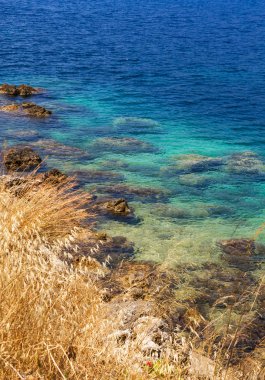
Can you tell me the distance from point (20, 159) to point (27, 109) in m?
11.1

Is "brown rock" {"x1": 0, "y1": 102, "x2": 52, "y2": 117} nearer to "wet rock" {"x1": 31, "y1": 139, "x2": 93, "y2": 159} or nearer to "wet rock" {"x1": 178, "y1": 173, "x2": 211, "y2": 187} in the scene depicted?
"wet rock" {"x1": 31, "y1": 139, "x2": 93, "y2": 159}

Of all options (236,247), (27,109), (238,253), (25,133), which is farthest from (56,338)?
(27,109)

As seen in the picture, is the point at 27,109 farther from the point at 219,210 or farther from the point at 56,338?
the point at 56,338

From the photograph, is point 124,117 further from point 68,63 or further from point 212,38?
point 212,38

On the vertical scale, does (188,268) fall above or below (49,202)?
below

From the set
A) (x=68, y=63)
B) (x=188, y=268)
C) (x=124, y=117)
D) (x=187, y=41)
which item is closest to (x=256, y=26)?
(x=187, y=41)

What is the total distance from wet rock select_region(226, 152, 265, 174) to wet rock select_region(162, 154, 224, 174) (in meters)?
0.65

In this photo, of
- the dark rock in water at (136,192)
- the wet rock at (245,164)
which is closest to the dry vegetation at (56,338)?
the dark rock in water at (136,192)

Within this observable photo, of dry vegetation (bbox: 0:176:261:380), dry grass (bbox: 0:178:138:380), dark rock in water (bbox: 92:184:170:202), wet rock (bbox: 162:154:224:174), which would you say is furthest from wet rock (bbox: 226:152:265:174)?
dry grass (bbox: 0:178:138:380)

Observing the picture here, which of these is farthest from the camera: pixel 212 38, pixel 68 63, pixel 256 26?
pixel 256 26

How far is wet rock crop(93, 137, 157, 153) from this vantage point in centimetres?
2825

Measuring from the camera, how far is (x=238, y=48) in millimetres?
61938

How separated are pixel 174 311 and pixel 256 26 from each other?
78.6m

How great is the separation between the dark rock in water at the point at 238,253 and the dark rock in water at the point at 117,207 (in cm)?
394
